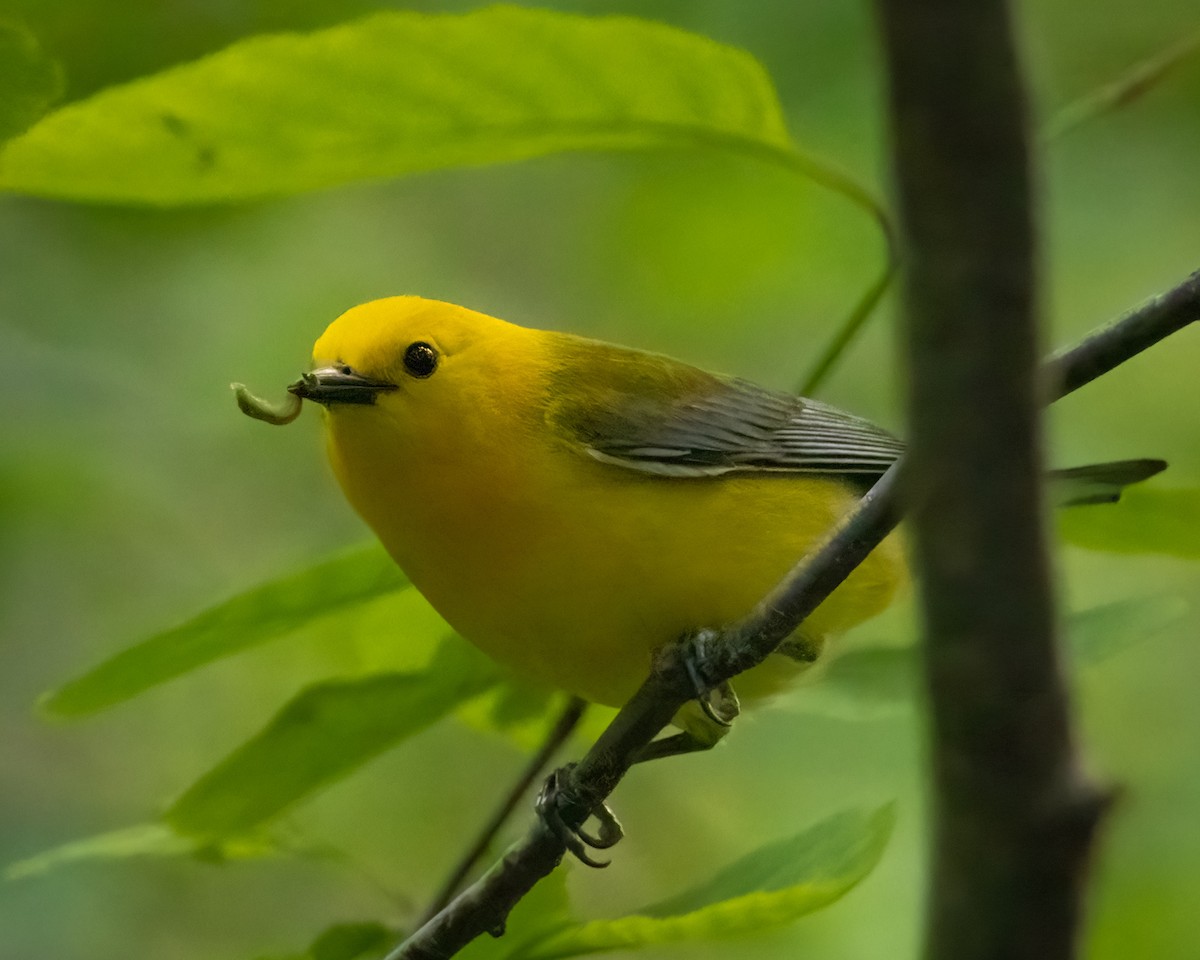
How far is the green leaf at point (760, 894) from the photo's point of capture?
1490 millimetres

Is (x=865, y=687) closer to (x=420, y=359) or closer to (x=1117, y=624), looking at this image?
(x=1117, y=624)

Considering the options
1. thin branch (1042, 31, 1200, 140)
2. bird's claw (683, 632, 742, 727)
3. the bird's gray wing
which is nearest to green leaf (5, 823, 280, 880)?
bird's claw (683, 632, 742, 727)

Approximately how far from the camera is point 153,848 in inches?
83.7

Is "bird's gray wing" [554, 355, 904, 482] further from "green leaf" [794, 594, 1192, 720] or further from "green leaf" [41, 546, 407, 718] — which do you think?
"green leaf" [41, 546, 407, 718]

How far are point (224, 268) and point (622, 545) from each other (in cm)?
220

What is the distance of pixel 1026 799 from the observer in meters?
0.77

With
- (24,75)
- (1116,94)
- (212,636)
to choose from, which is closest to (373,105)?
(24,75)

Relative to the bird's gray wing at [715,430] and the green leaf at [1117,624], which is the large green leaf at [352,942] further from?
the green leaf at [1117,624]

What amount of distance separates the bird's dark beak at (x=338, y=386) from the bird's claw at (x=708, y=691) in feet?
2.30

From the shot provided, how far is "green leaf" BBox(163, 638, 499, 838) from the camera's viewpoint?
1982 millimetres

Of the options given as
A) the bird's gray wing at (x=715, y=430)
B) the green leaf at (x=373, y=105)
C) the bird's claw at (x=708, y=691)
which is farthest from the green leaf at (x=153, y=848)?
the green leaf at (x=373, y=105)

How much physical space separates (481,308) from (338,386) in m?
2.71

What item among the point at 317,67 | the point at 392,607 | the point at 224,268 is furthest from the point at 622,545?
the point at 224,268

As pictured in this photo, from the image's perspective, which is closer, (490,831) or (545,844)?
(545,844)
